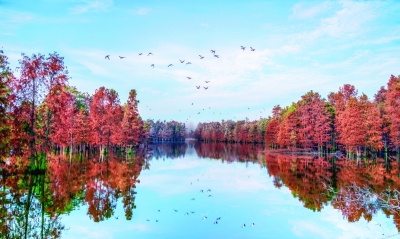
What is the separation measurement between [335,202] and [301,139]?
53.5 m

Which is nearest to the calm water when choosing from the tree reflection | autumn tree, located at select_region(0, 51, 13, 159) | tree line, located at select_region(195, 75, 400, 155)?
the tree reflection

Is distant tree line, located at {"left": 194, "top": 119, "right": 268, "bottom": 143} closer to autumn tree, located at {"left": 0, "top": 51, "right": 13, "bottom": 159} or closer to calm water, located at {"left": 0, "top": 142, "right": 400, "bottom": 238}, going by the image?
calm water, located at {"left": 0, "top": 142, "right": 400, "bottom": 238}

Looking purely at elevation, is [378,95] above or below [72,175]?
above

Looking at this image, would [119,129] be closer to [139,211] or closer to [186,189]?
[186,189]

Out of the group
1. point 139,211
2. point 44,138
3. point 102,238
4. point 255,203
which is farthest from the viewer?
point 44,138

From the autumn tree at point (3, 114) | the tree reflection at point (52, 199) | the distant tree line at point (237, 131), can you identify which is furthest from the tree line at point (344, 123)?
the autumn tree at point (3, 114)

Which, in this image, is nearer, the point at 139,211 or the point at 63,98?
the point at 139,211

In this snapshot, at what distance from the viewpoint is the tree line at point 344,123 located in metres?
53.1

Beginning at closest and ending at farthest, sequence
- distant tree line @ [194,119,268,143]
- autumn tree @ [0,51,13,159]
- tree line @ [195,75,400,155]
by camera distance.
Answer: autumn tree @ [0,51,13,159]
tree line @ [195,75,400,155]
distant tree line @ [194,119,268,143]

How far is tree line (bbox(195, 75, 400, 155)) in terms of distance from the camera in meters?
53.1

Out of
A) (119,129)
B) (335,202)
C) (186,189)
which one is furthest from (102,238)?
(119,129)

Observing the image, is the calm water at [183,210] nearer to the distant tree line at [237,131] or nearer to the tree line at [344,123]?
the tree line at [344,123]

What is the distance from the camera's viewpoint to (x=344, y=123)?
186ft

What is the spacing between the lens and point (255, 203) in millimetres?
18625
